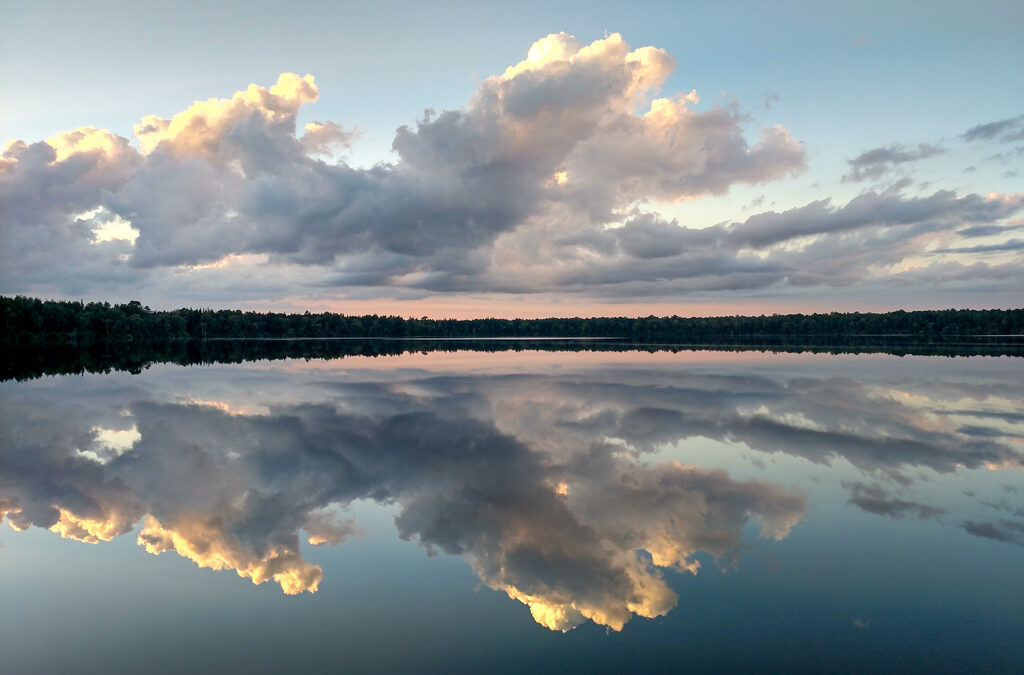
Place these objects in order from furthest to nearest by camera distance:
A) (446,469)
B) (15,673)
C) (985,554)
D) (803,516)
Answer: (446,469), (803,516), (985,554), (15,673)

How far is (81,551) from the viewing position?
11789 millimetres

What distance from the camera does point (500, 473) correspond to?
57.1 ft

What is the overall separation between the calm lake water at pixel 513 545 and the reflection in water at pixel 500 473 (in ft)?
0.31

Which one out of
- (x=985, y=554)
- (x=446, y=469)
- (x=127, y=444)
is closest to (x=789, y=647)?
(x=985, y=554)

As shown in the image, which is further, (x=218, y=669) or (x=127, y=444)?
(x=127, y=444)

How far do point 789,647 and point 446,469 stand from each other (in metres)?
11.3

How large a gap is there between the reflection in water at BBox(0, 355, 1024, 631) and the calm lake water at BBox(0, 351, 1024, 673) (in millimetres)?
94

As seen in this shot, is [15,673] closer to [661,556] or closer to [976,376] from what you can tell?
[661,556]

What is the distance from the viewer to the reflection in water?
11484 millimetres

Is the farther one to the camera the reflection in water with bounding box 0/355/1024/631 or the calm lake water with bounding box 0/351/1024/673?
the reflection in water with bounding box 0/355/1024/631

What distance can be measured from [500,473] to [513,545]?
5.52 meters

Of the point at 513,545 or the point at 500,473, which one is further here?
the point at 500,473

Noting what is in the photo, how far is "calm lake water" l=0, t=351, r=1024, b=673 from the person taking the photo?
8195 mm

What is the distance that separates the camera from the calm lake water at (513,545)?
8195 mm
